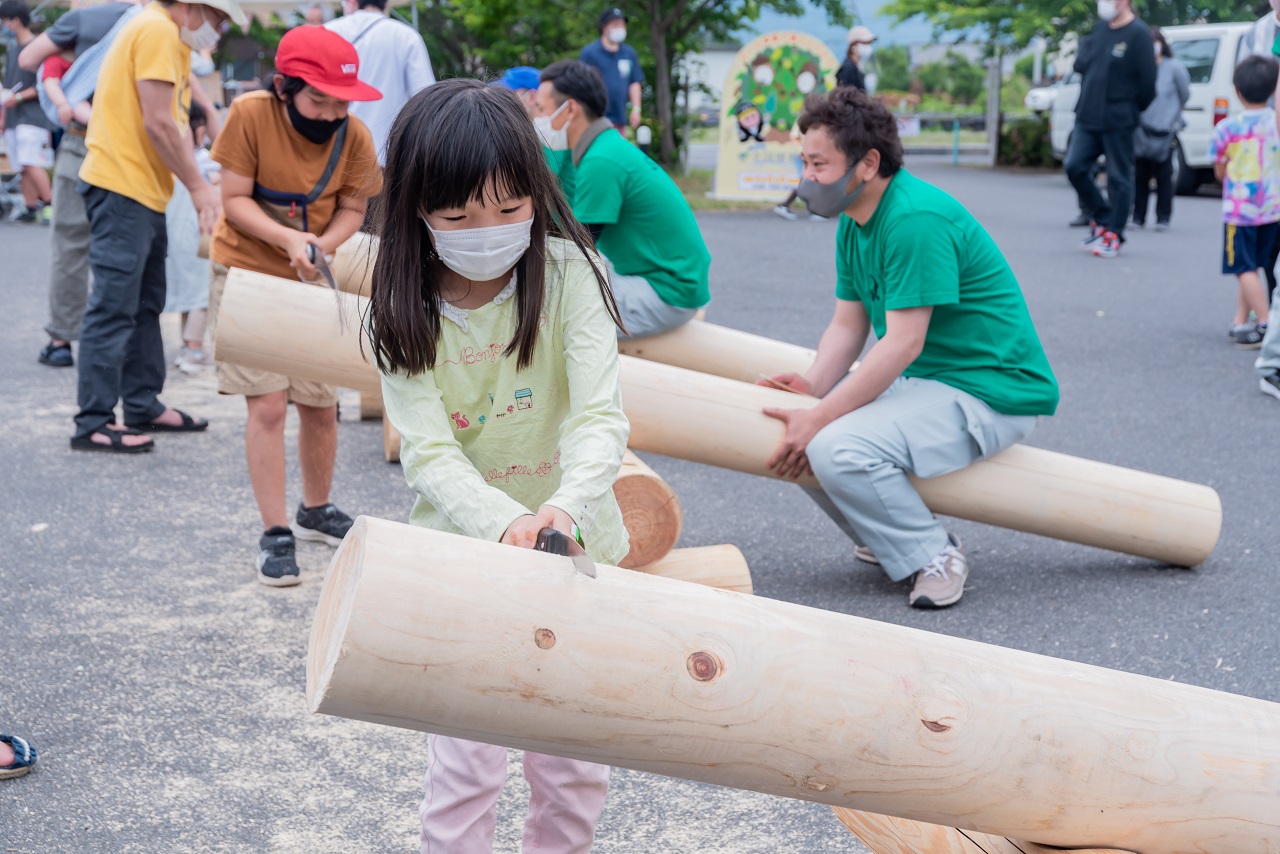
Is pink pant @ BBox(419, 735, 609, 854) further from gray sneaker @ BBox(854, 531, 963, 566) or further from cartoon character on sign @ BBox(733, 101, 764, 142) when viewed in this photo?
cartoon character on sign @ BBox(733, 101, 764, 142)

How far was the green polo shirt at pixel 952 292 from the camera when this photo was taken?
3.65m

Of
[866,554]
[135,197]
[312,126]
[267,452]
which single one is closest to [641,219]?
[312,126]

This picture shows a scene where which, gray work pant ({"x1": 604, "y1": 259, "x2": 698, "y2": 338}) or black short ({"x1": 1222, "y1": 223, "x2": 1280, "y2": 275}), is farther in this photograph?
black short ({"x1": 1222, "y1": 223, "x2": 1280, "y2": 275})

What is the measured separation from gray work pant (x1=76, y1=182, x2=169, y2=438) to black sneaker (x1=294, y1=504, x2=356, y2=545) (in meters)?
1.55

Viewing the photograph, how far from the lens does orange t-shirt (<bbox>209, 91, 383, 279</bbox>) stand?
151 inches

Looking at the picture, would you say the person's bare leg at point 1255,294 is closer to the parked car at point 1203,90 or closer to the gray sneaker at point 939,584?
the gray sneaker at point 939,584

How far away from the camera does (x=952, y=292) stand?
12.0ft

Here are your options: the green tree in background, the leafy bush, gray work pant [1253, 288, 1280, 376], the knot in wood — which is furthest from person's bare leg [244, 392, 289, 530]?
the green tree in background

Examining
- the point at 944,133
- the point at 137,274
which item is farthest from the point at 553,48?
the point at 137,274

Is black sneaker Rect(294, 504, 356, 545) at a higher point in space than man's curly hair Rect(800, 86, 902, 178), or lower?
lower

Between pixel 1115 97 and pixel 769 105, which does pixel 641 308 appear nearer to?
pixel 1115 97

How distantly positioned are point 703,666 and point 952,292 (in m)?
2.20

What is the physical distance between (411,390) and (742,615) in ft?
2.04

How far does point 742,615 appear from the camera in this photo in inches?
69.8
